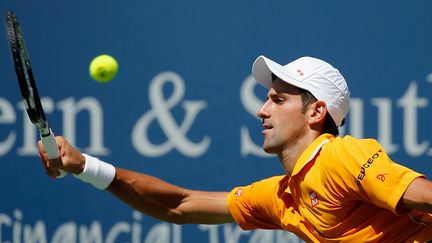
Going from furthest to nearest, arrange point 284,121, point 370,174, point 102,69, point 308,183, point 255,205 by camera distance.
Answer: point 102,69 → point 255,205 → point 284,121 → point 308,183 → point 370,174

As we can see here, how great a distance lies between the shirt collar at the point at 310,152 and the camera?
400 centimetres

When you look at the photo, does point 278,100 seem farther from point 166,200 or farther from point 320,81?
point 166,200

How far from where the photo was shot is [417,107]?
5664 mm

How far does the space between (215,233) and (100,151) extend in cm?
78

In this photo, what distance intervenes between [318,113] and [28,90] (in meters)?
1.18

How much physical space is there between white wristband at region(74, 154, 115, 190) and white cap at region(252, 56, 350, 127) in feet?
2.63

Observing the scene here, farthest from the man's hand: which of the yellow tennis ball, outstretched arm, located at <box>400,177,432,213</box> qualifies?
outstretched arm, located at <box>400,177,432,213</box>

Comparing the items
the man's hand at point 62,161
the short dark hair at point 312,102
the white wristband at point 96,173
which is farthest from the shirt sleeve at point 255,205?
the man's hand at point 62,161

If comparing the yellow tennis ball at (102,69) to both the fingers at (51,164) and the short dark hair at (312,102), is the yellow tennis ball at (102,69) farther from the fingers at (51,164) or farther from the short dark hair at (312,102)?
the short dark hair at (312,102)

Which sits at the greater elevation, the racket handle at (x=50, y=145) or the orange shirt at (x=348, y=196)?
the racket handle at (x=50, y=145)

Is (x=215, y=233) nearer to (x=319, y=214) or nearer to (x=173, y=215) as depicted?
(x=173, y=215)

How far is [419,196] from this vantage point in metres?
3.55

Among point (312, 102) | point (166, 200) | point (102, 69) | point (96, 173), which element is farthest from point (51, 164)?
point (312, 102)

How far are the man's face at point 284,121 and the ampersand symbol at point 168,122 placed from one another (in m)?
1.56
